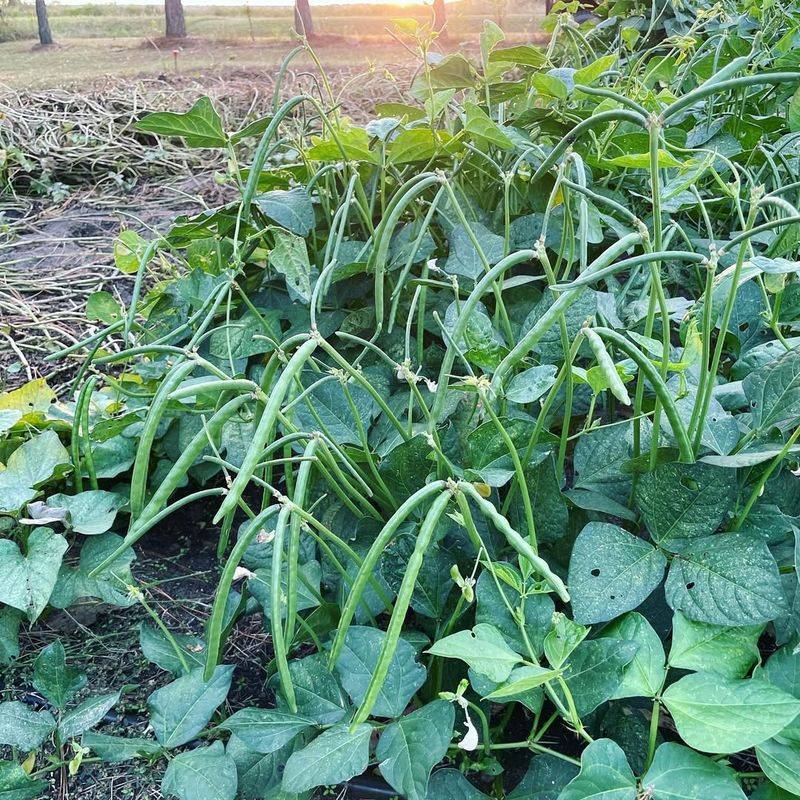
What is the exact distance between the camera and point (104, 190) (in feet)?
8.32

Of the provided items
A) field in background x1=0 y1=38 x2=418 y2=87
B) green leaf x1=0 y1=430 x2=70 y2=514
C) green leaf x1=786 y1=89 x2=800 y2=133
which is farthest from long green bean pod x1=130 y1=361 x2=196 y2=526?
field in background x1=0 y1=38 x2=418 y2=87

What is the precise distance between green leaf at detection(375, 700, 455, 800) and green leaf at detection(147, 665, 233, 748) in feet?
0.61

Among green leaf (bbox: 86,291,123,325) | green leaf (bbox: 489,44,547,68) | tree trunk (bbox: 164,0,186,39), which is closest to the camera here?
green leaf (bbox: 489,44,547,68)

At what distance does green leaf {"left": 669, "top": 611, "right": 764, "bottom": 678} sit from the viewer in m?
0.56

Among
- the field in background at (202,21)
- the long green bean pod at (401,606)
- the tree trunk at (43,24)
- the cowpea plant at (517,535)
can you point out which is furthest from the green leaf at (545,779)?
the tree trunk at (43,24)

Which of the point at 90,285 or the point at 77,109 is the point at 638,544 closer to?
the point at 90,285

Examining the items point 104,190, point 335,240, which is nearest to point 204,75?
point 104,190

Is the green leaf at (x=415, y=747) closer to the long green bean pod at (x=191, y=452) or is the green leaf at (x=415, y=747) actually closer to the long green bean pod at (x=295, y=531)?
the long green bean pod at (x=295, y=531)

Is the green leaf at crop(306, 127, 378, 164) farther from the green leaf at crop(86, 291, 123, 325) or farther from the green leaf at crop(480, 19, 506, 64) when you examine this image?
the green leaf at crop(86, 291, 123, 325)

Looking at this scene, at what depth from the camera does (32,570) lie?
79 cm

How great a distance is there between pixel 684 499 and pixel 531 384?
0.55 ft

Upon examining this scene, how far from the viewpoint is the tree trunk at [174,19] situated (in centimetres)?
486

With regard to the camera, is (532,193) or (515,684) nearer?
(515,684)

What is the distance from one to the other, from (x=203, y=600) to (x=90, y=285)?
131 cm
